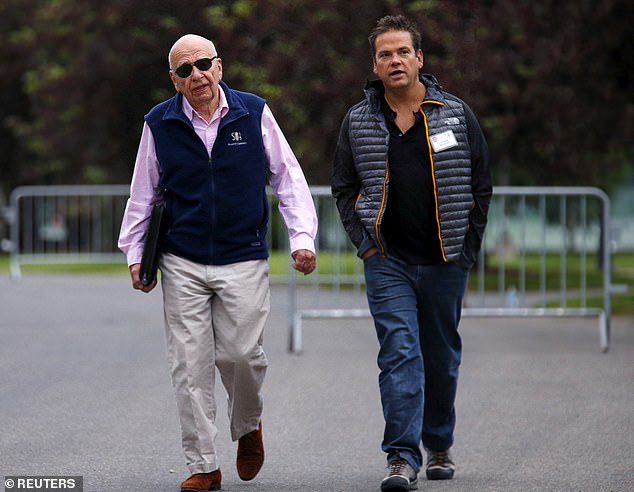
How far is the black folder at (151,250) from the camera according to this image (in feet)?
19.9

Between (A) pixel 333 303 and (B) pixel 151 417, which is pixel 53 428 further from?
(A) pixel 333 303

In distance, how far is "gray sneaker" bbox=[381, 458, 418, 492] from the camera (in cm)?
590

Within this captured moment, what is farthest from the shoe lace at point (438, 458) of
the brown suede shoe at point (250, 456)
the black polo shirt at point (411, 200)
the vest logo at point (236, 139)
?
the vest logo at point (236, 139)

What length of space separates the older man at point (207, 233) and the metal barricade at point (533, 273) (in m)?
5.79

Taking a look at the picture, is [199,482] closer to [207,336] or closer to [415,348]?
[207,336]

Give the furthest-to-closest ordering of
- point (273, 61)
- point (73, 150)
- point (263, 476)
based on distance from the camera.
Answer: point (73, 150) < point (273, 61) < point (263, 476)

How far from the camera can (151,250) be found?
239 inches

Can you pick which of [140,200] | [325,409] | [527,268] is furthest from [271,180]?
[527,268]

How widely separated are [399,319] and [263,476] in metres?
1.00

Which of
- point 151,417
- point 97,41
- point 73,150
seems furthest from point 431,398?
point 73,150

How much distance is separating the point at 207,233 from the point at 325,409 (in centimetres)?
286

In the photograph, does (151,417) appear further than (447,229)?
Yes

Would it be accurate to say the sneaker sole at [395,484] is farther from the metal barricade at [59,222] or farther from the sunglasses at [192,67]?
the metal barricade at [59,222]

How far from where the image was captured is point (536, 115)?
19234 mm
